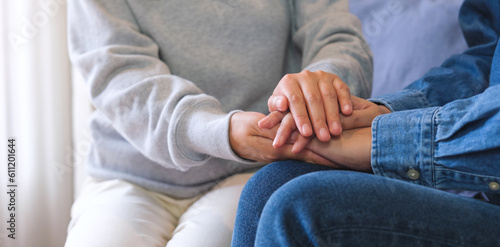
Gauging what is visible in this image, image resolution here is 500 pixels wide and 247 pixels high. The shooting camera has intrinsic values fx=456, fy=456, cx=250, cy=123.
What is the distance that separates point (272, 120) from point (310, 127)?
2.4 inches

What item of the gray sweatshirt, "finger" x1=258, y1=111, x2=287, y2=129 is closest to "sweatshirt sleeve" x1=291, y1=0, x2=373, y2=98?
the gray sweatshirt

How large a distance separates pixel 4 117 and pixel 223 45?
2.13ft

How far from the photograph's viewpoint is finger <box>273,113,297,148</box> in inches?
26.7

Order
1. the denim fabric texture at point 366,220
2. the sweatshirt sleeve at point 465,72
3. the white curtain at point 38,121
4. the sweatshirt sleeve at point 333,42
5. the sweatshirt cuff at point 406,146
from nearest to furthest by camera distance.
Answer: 1. the denim fabric texture at point 366,220
2. the sweatshirt cuff at point 406,146
3. the sweatshirt sleeve at point 465,72
4. the sweatshirt sleeve at point 333,42
5. the white curtain at point 38,121

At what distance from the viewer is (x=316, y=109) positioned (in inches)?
27.2

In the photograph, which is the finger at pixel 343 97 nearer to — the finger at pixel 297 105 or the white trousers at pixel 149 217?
the finger at pixel 297 105

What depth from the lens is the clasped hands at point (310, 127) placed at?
67 centimetres

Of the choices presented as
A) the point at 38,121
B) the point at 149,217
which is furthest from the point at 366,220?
the point at 38,121

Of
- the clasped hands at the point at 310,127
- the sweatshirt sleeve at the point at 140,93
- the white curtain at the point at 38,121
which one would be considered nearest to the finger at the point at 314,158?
the clasped hands at the point at 310,127

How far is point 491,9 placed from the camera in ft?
3.06

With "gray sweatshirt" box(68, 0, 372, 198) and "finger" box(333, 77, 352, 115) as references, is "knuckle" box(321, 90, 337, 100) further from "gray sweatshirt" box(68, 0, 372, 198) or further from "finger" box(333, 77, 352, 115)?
"gray sweatshirt" box(68, 0, 372, 198)

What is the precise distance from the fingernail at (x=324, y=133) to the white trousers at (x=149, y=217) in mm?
240

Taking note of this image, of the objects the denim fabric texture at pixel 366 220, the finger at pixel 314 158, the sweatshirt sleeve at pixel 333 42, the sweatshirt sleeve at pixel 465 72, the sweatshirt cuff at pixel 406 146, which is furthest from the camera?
the sweatshirt sleeve at pixel 333 42

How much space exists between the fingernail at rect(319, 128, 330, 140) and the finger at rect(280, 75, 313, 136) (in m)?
0.01
